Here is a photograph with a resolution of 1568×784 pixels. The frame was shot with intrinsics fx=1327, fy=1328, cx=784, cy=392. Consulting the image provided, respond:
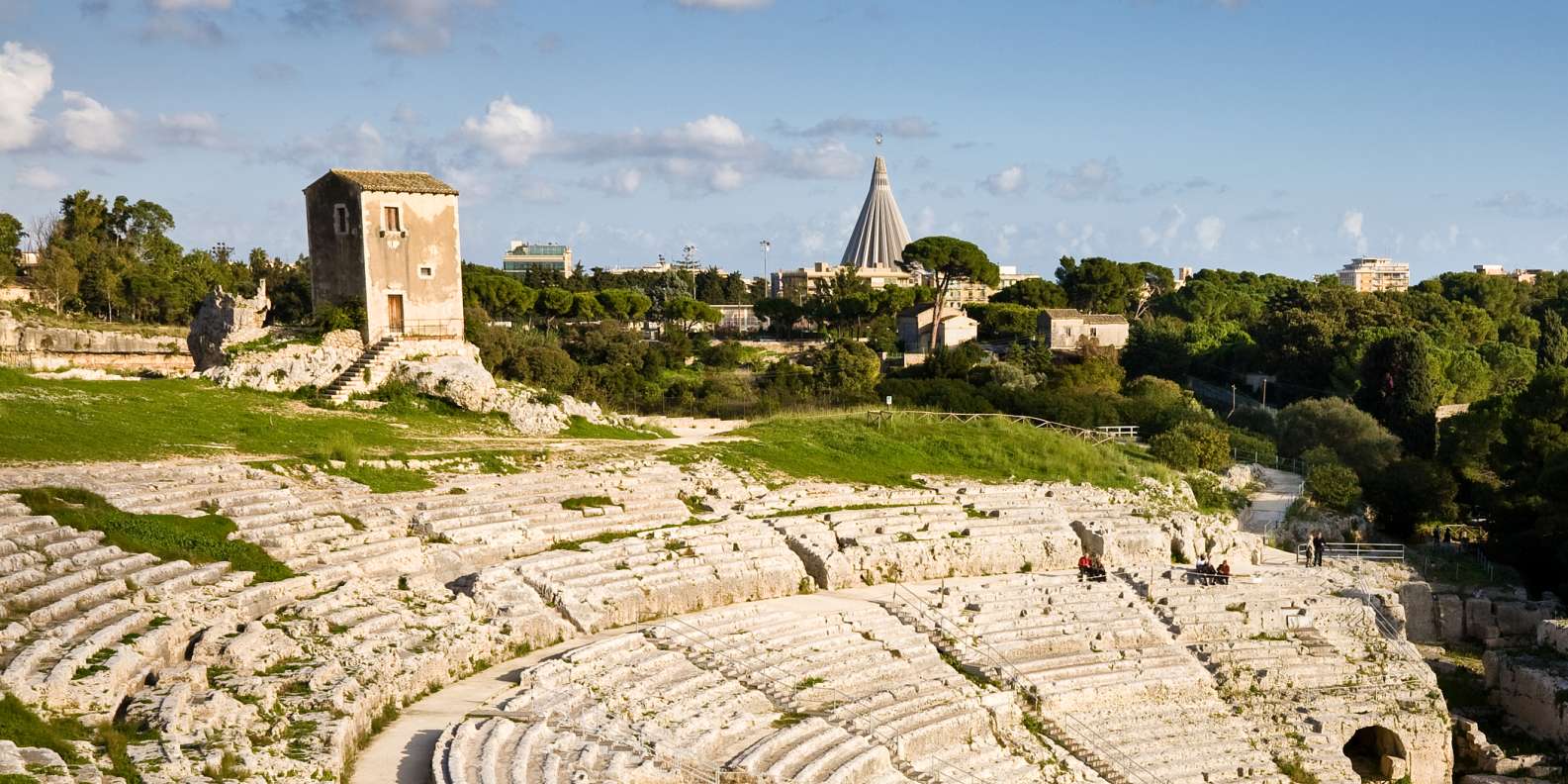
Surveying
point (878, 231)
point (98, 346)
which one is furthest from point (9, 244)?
point (878, 231)

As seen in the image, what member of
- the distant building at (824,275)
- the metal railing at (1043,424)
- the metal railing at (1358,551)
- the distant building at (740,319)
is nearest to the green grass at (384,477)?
the metal railing at (1043,424)

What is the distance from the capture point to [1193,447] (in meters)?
37.7

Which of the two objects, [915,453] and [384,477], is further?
[915,453]

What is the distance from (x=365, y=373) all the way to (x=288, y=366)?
1.76m

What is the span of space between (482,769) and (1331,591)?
65.6ft

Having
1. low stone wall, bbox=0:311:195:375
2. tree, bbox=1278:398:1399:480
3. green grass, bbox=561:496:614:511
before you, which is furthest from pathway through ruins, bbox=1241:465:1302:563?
low stone wall, bbox=0:311:195:375

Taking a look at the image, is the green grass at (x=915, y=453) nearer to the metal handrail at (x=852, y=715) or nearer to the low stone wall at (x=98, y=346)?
the metal handrail at (x=852, y=715)

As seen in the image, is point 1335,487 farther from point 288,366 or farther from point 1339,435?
point 288,366

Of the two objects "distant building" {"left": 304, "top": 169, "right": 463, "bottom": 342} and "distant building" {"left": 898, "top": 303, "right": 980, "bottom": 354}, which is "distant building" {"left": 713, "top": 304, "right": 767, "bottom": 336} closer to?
"distant building" {"left": 898, "top": 303, "right": 980, "bottom": 354}

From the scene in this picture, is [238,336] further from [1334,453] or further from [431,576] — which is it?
[1334,453]

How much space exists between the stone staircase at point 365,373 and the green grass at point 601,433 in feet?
14.5

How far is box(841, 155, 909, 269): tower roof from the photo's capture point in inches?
5128

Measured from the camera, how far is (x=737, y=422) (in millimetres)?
37344

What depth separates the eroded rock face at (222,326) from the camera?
31.5 meters
